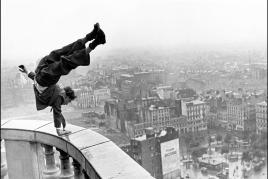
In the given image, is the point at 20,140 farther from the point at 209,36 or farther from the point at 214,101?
the point at 209,36

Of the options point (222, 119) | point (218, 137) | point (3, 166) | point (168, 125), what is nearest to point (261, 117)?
point (222, 119)

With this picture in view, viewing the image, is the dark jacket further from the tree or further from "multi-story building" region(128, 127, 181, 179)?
the tree

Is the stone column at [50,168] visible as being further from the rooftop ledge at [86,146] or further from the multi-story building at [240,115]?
the multi-story building at [240,115]

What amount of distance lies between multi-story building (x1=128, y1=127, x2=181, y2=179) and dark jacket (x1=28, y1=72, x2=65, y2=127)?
2.09ft

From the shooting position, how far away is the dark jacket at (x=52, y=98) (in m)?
1.24

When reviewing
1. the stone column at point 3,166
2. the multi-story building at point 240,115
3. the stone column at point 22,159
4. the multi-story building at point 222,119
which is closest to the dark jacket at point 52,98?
the stone column at point 22,159

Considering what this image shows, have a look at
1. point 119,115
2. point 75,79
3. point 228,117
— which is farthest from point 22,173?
point 228,117

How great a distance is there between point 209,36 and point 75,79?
3.07 metres

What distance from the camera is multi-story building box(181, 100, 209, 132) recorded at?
3.25 meters

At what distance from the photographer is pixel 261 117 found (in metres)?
4.58

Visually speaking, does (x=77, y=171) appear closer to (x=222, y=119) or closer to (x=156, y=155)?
(x=156, y=155)

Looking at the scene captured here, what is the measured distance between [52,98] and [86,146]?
23 centimetres

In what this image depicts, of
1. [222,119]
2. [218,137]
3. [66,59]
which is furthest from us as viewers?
[222,119]

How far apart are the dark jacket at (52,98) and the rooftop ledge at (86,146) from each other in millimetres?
91
